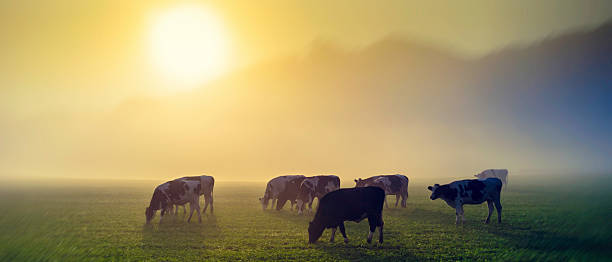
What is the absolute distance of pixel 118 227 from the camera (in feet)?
74.0

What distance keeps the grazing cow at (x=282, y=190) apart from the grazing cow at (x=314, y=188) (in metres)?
1.95

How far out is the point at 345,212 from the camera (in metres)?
16.8

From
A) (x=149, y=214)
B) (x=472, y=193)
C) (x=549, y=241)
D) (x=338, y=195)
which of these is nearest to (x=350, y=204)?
(x=338, y=195)

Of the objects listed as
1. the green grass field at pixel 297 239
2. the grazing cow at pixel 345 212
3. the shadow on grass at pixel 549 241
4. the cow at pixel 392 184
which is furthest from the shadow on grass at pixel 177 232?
the shadow on grass at pixel 549 241

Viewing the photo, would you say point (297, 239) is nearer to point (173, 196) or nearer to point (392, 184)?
point (173, 196)

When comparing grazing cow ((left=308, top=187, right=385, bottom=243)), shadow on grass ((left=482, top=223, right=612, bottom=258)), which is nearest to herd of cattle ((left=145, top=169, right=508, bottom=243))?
grazing cow ((left=308, top=187, right=385, bottom=243))

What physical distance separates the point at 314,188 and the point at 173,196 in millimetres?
10395

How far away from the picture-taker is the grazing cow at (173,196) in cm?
2386

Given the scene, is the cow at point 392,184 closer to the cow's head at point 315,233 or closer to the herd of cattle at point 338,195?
the herd of cattle at point 338,195

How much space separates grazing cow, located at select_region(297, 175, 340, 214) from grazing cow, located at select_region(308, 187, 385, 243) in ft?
37.1

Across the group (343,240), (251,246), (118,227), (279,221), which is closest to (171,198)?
(118,227)

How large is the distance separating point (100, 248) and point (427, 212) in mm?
21508

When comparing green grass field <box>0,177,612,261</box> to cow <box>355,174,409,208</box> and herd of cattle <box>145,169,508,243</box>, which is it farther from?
cow <box>355,174,409,208</box>

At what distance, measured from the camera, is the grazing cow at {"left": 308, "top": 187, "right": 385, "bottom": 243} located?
55.0 feet
